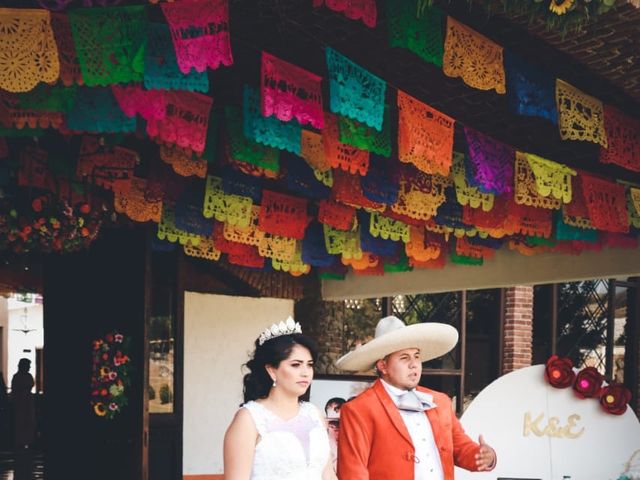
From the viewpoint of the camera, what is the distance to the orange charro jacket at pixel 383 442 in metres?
4.02

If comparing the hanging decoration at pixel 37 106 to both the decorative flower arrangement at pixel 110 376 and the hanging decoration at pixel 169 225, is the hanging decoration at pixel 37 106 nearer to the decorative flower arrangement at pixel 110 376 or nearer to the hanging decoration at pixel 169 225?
the hanging decoration at pixel 169 225

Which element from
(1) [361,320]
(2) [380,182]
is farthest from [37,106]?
(1) [361,320]

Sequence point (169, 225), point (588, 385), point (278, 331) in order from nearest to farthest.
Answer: point (278, 331)
point (588, 385)
point (169, 225)

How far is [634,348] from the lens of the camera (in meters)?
12.3

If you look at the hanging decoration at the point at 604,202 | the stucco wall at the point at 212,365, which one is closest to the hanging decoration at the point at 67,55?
the hanging decoration at the point at 604,202

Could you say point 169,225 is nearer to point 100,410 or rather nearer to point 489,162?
point 100,410

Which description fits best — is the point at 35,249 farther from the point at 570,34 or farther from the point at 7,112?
the point at 570,34

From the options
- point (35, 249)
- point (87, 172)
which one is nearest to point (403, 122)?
point (87, 172)

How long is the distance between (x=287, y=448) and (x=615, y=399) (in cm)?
266

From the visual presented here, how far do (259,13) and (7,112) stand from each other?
4.25ft

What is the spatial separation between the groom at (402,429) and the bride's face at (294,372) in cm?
66

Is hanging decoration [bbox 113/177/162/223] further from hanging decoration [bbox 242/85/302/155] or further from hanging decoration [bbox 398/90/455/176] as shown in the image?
hanging decoration [bbox 398/90/455/176]

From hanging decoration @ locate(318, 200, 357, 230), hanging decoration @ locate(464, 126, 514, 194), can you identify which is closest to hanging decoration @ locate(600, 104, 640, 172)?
hanging decoration @ locate(464, 126, 514, 194)

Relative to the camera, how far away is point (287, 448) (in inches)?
135
